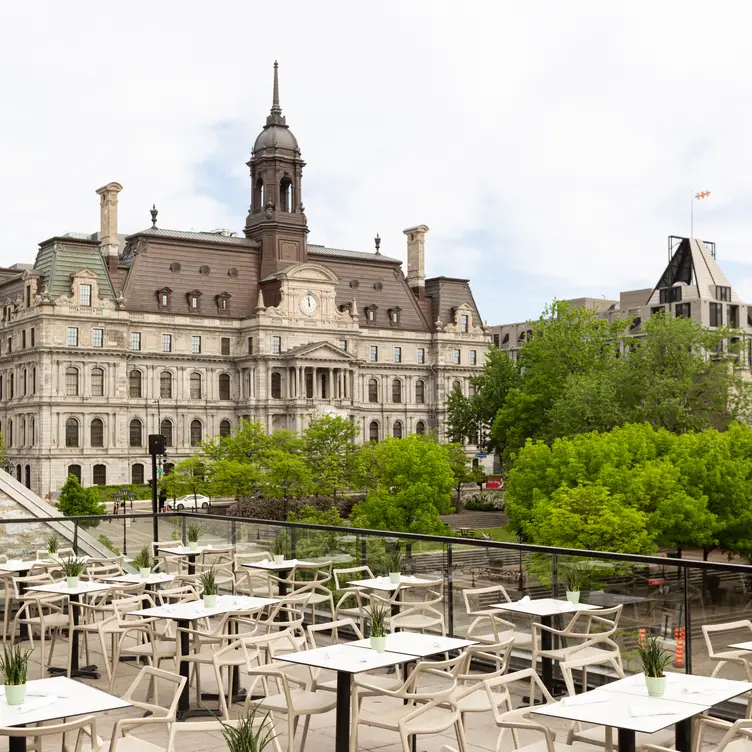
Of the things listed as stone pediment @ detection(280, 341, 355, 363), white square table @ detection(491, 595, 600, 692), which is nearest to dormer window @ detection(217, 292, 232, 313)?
stone pediment @ detection(280, 341, 355, 363)

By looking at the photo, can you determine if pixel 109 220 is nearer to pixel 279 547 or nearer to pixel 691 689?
pixel 279 547

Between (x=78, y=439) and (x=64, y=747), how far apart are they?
7979 cm

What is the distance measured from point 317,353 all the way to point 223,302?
32.2ft

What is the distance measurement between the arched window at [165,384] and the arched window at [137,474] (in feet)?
21.3

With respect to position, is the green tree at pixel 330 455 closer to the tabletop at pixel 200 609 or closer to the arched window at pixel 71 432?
the arched window at pixel 71 432

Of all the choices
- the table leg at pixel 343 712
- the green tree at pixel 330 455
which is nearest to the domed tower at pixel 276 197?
the green tree at pixel 330 455

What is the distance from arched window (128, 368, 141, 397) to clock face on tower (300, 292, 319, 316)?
15759mm

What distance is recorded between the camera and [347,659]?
971 cm

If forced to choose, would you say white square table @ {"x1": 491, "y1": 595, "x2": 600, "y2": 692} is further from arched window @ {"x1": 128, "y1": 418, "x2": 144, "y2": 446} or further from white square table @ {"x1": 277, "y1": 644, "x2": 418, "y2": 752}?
arched window @ {"x1": 128, "y1": 418, "x2": 144, "y2": 446}

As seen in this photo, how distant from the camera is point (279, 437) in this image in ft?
240

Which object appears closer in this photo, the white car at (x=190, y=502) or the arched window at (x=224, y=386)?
the white car at (x=190, y=502)

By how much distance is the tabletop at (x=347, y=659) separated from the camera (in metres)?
9.39


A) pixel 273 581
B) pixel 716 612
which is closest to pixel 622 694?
pixel 716 612

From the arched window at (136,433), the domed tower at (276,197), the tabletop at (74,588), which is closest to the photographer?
the tabletop at (74,588)
